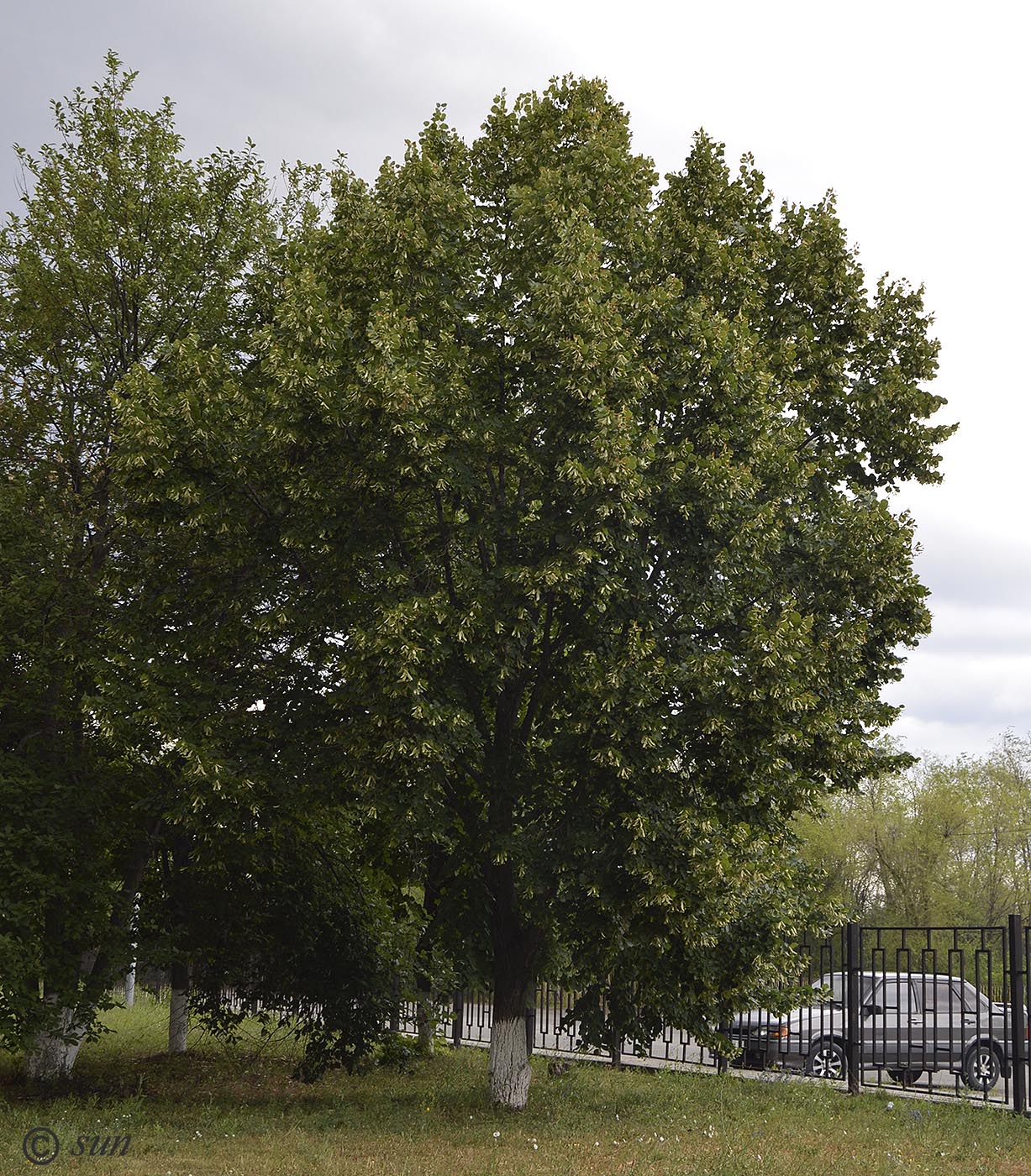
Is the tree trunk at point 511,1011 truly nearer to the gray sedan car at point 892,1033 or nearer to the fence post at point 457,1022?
the gray sedan car at point 892,1033

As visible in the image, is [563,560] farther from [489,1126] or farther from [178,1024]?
[178,1024]

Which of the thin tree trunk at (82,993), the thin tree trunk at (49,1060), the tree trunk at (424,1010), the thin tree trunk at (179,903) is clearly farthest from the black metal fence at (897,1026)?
the thin tree trunk at (49,1060)

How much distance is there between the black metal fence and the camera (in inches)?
490

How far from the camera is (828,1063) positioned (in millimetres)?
14273

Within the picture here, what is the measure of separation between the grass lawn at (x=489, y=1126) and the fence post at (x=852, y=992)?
63 cm

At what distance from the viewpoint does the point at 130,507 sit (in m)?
12.6

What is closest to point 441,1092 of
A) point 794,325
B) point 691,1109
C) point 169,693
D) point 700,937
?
point 691,1109

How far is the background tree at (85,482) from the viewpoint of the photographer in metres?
12.5

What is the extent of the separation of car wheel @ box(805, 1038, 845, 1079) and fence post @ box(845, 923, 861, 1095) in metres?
0.28

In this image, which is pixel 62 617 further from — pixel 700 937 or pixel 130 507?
pixel 700 937

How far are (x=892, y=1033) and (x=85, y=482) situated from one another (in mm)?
13514

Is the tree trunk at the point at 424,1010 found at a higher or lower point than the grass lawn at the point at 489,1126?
higher

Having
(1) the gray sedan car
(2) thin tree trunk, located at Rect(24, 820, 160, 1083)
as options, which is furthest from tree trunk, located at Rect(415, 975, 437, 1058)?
(1) the gray sedan car

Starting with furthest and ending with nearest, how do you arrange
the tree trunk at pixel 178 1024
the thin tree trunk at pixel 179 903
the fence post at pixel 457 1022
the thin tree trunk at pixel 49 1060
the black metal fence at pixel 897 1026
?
the fence post at pixel 457 1022
the tree trunk at pixel 178 1024
the thin tree trunk at pixel 49 1060
the thin tree trunk at pixel 179 903
the black metal fence at pixel 897 1026
